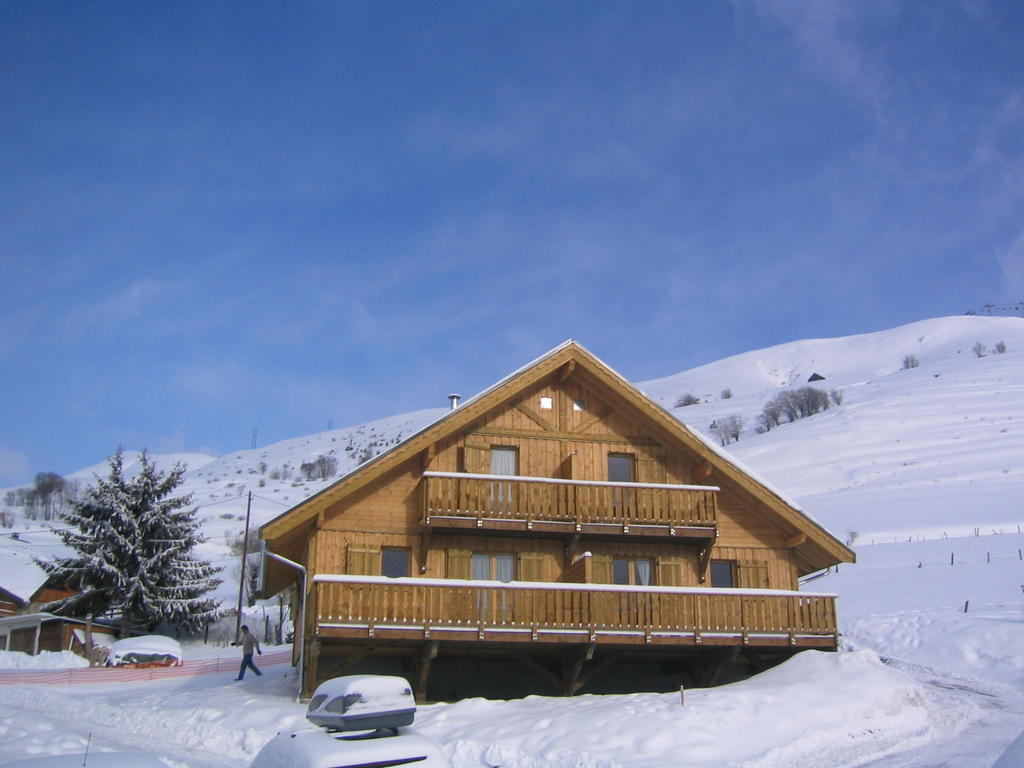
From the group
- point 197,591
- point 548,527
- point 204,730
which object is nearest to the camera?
point 204,730

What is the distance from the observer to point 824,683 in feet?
66.8

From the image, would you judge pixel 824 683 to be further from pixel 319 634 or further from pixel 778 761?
pixel 319 634

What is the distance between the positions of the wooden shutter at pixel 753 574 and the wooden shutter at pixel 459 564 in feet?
22.6

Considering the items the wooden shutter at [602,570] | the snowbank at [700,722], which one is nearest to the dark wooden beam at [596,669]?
the wooden shutter at [602,570]

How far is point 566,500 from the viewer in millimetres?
24016

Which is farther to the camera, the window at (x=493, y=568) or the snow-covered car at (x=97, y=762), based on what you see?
the window at (x=493, y=568)

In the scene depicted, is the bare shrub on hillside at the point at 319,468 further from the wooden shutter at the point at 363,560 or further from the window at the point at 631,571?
the wooden shutter at the point at 363,560

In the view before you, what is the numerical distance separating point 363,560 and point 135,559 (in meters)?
23.2

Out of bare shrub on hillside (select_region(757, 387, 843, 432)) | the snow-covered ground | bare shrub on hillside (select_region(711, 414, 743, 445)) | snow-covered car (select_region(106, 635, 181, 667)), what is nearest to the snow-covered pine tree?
the snow-covered ground

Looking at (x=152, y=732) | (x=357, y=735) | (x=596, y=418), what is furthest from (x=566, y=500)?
(x=357, y=735)

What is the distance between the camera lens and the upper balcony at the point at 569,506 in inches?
917

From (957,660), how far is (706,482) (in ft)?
30.0

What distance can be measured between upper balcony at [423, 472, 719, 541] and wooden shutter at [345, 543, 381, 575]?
1472 millimetres

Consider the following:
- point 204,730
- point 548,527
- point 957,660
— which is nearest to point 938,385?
point 957,660
